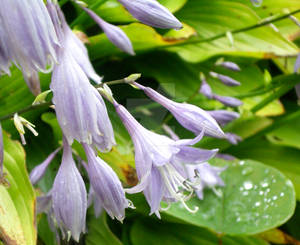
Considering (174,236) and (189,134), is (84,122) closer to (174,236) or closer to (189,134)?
(189,134)

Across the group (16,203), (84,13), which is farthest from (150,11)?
(84,13)

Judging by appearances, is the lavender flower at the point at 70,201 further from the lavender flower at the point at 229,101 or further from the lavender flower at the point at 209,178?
the lavender flower at the point at 229,101

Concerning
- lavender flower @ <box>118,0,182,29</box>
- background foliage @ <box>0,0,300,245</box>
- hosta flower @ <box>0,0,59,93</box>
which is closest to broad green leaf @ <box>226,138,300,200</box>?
background foliage @ <box>0,0,300,245</box>

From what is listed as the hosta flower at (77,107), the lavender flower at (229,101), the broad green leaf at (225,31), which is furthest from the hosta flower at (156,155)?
the broad green leaf at (225,31)

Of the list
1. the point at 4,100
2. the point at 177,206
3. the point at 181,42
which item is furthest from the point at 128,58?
the point at 177,206

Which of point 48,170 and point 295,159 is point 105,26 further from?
point 295,159

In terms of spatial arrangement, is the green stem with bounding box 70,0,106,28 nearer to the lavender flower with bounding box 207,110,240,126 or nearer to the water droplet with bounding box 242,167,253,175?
the lavender flower with bounding box 207,110,240,126

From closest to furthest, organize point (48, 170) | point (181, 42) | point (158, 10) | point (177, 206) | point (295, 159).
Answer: point (158, 10) < point (177, 206) < point (48, 170) < point (181, 42) < point (295, 159)
